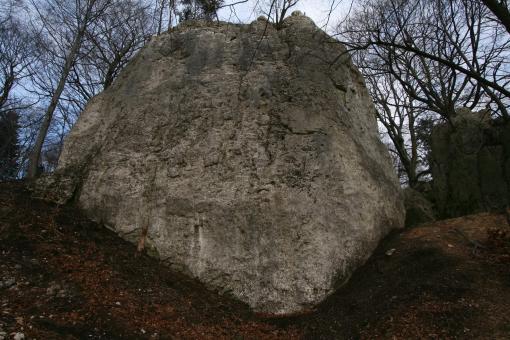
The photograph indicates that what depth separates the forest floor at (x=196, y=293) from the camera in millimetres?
4238

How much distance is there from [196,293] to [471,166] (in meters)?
6.96

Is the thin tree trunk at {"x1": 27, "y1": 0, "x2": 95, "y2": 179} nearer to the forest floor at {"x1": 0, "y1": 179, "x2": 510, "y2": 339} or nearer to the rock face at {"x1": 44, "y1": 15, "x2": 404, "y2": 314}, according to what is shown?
the rock face at {"x1": 44, "y1": 15, "x2": 404, "y2": 314}

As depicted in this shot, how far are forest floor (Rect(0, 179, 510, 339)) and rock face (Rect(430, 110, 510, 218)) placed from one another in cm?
218

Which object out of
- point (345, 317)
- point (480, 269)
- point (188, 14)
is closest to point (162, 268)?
point (345, 317)

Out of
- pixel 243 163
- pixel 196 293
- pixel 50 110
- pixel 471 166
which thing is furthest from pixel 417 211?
pixel 50 110

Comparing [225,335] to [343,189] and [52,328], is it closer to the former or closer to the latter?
[52,328]

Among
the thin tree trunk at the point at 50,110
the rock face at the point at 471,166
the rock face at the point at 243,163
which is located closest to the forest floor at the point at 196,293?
the rock face at the point at 243,163

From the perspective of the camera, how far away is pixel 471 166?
28.3 feet

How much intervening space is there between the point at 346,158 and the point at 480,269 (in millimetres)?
2656

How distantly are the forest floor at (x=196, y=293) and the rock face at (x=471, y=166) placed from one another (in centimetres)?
218

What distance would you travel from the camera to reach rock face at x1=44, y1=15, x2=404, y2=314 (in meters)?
5.78

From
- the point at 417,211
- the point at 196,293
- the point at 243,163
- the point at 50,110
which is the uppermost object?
the point at 50,110

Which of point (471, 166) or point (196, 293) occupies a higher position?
point (471, 166)

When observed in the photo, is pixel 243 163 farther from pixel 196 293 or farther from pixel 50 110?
pixel 50 110
